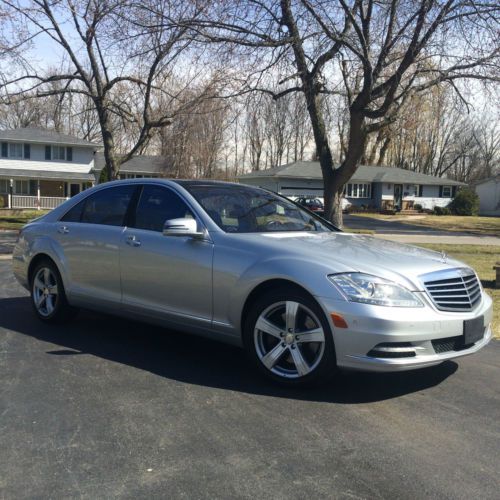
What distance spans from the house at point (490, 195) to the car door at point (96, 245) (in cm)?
5337

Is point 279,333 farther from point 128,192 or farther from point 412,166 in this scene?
point 412,166

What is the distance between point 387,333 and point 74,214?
3.96 metres

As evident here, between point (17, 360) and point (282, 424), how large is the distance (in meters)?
2.70

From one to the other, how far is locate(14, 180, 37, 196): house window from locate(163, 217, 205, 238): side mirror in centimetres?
4368

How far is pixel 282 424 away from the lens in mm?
3871

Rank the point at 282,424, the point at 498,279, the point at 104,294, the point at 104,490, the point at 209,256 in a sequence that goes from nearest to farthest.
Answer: the point at 104,490, the point at 282,424, the point at 209,256, the point at 104,294, the point at 498,279

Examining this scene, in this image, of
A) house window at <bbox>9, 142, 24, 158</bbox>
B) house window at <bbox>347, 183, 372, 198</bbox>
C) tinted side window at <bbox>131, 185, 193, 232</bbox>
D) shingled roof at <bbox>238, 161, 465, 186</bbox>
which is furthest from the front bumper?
house window at <bbox>347, 183, 372, 198</bbox>

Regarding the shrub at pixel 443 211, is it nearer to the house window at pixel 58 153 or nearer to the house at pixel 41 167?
the house at pixel 41 167

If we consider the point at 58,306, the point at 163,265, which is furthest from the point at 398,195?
the point at 163,265

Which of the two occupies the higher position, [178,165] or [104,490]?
[178,165]

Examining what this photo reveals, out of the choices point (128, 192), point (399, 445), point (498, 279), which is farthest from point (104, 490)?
point (498, 279)

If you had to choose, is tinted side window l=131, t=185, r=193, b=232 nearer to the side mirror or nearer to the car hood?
the side mirror

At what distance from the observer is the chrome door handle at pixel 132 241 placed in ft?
18.2

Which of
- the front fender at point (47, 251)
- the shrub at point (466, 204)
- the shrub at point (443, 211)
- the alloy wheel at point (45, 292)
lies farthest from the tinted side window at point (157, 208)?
the shrub at point (466, 204)
